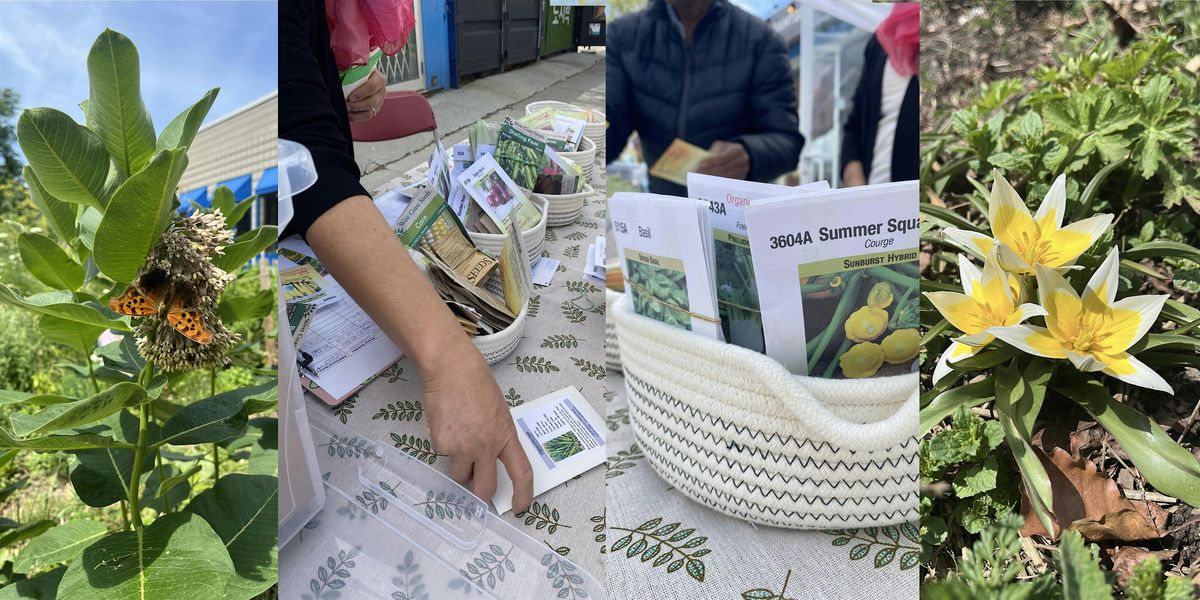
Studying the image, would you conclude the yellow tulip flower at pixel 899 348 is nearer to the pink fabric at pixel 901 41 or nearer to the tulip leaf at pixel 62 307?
the pink fabric at pixel 901 41

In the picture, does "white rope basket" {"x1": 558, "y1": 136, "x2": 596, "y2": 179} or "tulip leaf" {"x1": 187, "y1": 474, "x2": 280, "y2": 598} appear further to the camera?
"white rope basket" {"x1": 558, "y1": 136, "x2": 596, "y2": 179}

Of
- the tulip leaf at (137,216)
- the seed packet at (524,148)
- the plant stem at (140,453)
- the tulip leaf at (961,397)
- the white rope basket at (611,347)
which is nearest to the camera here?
the tulip leaf at (137,216)

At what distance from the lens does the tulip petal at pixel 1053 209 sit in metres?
1.21

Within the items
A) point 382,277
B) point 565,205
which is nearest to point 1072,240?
point 565,205

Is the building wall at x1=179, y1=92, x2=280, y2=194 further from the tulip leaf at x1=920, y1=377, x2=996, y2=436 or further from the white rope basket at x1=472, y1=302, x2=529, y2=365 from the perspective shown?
the tulip leaf at x1=920, y1=377, x2=996, y2=436

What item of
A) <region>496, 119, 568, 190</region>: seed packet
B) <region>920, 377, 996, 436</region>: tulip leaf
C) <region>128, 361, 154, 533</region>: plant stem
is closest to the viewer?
<region>128, 361, 154, 533</region>: plant stem

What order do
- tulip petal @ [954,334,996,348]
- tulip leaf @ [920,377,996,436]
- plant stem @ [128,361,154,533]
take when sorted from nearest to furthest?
plant stem @ [128,361,154,533]
tulip petal @ [954,334,996,348]
tulip leaf @ [920,377,996,436]

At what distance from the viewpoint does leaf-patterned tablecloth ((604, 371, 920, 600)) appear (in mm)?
1013

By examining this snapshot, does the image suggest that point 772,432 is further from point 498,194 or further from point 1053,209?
point 1053,209

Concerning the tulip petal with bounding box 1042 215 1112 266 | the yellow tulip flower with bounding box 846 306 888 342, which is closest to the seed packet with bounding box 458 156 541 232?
the yellow tulip flower with bounding box 846 306 888 342

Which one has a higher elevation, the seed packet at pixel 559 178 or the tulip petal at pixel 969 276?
the seed packet at pixel 559 178

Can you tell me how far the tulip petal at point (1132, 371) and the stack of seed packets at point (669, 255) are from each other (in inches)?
23.8

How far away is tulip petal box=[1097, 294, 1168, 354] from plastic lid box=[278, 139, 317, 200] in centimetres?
112

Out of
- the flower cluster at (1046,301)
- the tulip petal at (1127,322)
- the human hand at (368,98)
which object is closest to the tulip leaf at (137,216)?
the human hand at (368,98)
